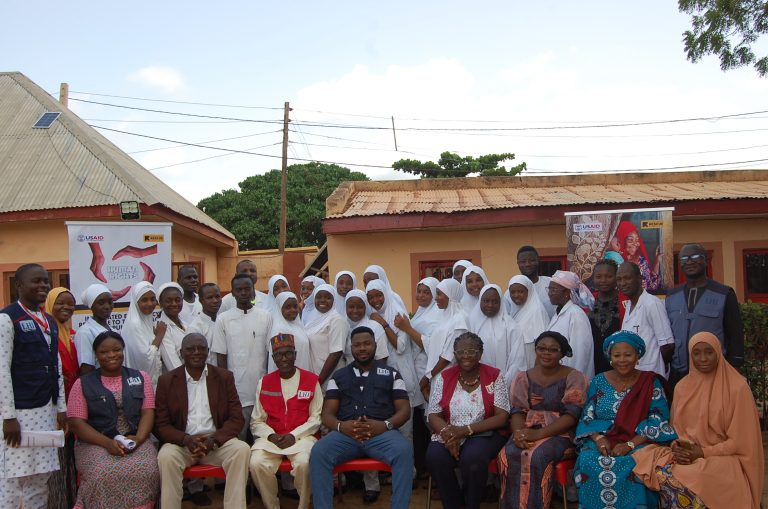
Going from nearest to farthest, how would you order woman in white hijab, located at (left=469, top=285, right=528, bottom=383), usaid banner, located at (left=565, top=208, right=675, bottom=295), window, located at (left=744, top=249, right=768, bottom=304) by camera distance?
woman in white hijab, located at (left=469, top=285, right=528, bottom=383)
usaid banner, located at (left=565, top=208, right=675, bottom=295)
window, located at (left=744, top=249, right=768, bottom=304)

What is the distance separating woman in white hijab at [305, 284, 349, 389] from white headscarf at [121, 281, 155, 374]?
1.32 meters

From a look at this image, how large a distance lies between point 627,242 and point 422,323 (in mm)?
2052

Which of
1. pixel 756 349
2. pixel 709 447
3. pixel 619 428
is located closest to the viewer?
pixel 709 447

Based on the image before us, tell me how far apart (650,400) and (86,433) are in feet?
12.7

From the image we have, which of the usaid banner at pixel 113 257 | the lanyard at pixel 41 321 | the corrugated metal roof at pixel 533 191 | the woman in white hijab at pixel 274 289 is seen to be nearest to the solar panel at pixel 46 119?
the corrugated metal roof at pixel 533 191

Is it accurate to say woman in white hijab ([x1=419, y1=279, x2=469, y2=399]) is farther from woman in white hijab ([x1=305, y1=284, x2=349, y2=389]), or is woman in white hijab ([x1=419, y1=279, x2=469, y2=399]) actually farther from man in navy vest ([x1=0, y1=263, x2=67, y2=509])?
man in navy vest ([x1=0, y1=263, x2=67, y2=509])

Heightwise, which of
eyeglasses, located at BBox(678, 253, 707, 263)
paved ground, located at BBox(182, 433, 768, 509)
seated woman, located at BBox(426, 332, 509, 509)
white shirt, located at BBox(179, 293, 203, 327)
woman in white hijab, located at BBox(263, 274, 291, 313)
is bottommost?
paved ground, located at BBox(182, 433, 768, 509)

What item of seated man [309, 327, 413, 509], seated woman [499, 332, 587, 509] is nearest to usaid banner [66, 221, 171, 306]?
seated man [309, 327, 413, 509]

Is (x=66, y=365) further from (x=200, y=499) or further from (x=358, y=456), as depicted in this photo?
(x=358, y=456)

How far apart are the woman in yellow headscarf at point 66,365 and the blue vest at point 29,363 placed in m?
0.37

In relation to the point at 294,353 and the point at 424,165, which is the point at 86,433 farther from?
the point at 424,165

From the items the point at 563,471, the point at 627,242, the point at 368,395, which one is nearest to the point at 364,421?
the point at 368,395

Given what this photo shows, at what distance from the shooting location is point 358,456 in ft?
16.2

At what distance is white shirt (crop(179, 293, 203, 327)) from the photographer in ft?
19.5
